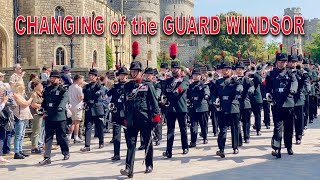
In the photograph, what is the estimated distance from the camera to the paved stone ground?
968 cm

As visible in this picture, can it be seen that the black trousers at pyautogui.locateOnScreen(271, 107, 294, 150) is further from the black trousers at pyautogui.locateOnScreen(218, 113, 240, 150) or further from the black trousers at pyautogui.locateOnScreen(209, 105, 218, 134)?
the black trousers at pyautogui.locateOnScreen(209, 105, 218, 134)

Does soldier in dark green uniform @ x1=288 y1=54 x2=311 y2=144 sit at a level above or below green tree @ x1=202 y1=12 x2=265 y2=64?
below

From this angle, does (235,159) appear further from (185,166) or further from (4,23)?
(4,23)

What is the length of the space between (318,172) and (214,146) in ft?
13.6

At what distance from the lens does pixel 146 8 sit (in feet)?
283

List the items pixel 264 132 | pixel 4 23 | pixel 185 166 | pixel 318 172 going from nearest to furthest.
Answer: pixel 318 172 → pixel 185 166 → pixel 264 132 → pixel 4 23

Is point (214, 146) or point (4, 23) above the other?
point (4, 23)

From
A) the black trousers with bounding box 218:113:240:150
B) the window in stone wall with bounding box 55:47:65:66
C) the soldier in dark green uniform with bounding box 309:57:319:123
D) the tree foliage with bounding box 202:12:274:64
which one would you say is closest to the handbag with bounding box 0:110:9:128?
the black trousers with bounding box 218:113:240:150

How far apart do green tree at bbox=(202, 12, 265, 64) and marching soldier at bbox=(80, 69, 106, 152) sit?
5637cm

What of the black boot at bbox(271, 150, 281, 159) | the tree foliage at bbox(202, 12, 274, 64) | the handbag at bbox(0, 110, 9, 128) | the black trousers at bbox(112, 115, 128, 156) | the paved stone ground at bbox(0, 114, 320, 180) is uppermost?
the tree foliage at bbox(202, 12, 274, 64)

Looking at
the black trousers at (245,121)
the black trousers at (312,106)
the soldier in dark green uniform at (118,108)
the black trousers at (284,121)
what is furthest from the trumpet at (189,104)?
the black trousers at (312,106)

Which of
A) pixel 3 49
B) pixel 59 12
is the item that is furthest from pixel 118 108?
pixel 59 12

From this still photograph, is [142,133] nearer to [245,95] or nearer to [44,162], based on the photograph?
[44,162]

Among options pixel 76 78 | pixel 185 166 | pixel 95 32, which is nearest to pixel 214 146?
pixel 185 166
